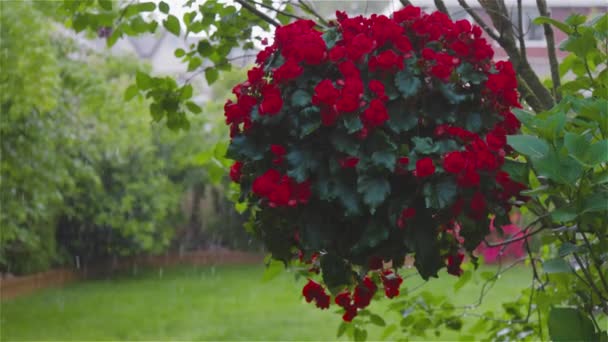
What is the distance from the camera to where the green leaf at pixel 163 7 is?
1.72m

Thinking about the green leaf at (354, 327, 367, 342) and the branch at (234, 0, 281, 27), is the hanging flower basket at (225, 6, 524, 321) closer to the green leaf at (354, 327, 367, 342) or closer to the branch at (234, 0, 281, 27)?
the branch at (234, 0, 281, 27)

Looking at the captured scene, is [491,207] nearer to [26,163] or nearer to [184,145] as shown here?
[26,163]

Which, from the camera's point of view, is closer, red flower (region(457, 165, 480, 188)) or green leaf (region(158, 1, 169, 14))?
red flower (region(457, 165, 480, 188))

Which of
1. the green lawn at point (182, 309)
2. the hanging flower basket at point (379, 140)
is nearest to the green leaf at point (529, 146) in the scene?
the hanging flower basket at point (379, 140)

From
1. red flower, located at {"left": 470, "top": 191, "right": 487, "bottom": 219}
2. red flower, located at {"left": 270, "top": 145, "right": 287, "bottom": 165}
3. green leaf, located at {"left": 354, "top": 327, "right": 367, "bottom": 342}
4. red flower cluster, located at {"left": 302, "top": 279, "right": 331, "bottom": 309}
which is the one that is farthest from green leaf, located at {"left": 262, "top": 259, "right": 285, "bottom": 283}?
red flower, located at {"left": 470, "top": 191, "right": 487, "bottom": 219}

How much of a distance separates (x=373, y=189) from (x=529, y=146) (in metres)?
0.18

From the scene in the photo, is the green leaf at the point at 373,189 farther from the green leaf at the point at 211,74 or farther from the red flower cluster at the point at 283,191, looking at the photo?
the green leaf at the point at 211,74

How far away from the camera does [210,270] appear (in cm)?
730

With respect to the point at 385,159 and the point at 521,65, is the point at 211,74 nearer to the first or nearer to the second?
the point at 521,65

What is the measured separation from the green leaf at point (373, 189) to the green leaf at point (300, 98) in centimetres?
12

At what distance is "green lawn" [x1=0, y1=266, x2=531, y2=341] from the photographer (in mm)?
4855

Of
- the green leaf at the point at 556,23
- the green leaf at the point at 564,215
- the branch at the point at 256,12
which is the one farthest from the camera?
the branch at the point at 256,12

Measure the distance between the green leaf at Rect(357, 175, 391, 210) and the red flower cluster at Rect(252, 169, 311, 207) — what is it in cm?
8

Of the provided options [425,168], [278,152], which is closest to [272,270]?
[278,152]
